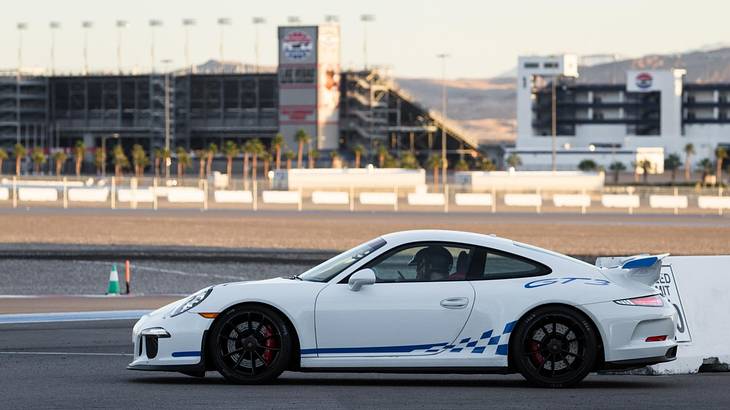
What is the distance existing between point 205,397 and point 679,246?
38550 mm

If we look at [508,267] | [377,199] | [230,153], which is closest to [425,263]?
[508,267]

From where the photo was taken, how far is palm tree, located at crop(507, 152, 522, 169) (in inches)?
6467

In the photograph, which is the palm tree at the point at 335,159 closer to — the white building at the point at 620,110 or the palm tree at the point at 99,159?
the white building at the point at 620,110

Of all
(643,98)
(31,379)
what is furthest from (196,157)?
(31,379)

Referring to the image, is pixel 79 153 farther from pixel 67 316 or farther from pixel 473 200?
pixel 67 316

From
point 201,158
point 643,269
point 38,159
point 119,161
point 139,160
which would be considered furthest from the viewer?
point 201,158

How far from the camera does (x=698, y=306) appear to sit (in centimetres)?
1421

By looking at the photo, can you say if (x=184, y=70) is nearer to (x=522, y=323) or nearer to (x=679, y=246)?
(x=679, y=246)

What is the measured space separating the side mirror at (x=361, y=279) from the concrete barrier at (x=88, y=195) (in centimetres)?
6896

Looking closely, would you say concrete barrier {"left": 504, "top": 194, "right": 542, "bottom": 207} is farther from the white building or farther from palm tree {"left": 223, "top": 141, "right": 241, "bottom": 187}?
the white building

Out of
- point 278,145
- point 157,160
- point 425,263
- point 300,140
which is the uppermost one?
point 300,140

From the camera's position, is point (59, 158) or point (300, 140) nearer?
point (300, 140)

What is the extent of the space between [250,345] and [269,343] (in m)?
0.16

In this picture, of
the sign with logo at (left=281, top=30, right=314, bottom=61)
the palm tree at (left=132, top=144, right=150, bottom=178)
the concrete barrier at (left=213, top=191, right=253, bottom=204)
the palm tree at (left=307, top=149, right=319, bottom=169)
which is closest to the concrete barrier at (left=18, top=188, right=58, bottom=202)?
the concrete barrier at (left=213, top=191, right=253, bottom=204)
